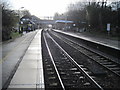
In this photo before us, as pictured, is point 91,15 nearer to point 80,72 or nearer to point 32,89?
point 80,72

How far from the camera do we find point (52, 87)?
8047 millimetres

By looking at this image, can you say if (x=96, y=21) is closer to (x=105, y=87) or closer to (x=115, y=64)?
(x=115, y=64)

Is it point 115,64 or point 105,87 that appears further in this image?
point 115,64

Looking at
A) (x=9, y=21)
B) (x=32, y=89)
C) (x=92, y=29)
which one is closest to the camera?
(x=32, y=89)

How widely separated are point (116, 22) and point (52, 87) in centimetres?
4579

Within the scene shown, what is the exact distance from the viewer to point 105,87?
26.2ft

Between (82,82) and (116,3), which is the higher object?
(116,3)

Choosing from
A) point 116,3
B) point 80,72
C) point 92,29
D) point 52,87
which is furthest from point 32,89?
point 92,29

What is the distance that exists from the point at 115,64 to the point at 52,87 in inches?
251

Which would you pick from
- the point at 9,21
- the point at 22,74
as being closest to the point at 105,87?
the point at 22,74

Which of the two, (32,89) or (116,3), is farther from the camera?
(116,3)

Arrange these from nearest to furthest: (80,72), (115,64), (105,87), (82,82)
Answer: (105,87) → (82,82) → (80,72) → (115,64)

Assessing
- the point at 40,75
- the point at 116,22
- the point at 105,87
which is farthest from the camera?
the point at 116,22

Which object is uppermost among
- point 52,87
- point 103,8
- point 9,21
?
point 103,8
